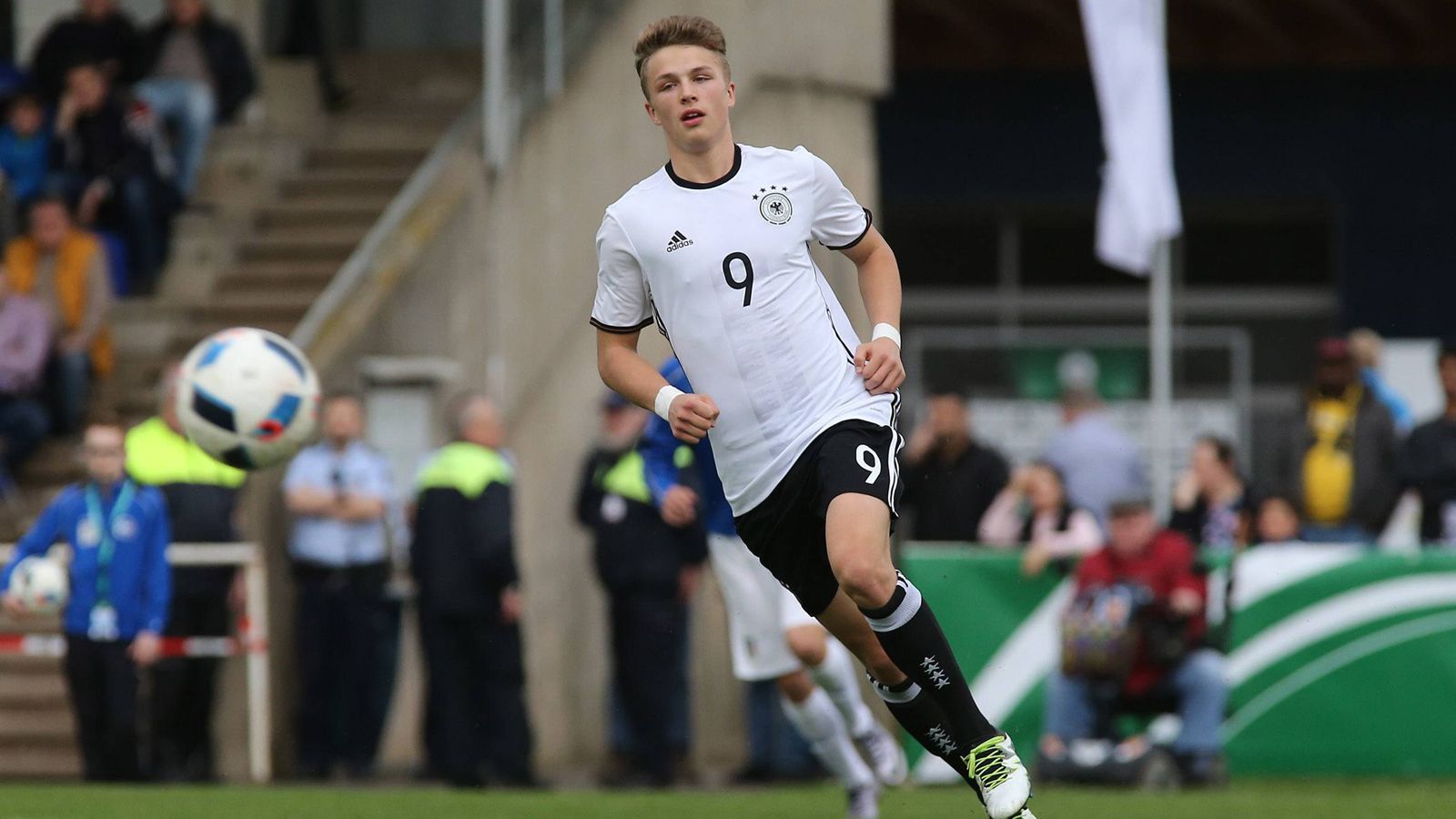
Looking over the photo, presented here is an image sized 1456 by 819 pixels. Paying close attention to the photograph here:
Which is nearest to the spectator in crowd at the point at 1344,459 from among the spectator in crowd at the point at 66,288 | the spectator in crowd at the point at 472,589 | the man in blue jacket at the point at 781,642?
the man in blue jacket at the point at 781,642

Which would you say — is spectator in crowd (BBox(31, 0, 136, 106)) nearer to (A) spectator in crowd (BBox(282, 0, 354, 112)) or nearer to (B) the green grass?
(A) spectator in crowd (BBox(282, 0, 354, 112))

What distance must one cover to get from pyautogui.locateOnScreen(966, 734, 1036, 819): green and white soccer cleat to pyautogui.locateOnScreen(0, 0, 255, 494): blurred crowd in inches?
368

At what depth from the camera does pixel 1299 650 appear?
14.0m

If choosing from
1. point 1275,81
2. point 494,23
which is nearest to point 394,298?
point 494,23

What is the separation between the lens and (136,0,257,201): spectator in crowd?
16.9 meters

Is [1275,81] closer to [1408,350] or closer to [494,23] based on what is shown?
[1408,350]

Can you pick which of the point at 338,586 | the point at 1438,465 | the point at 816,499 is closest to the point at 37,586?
the point at 338,586

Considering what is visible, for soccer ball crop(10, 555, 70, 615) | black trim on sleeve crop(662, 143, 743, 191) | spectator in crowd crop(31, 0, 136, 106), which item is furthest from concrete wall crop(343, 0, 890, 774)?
black trim on sleeve crop(662, 143, 743, 191)

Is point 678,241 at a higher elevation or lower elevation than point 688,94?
lower

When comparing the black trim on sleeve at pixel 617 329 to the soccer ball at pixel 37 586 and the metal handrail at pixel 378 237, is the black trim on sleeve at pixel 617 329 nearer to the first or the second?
the soccer ball at pixel 37 586

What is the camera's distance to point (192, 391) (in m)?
10.5

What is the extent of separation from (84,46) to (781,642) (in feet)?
28.5

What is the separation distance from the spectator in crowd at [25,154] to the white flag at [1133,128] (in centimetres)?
708

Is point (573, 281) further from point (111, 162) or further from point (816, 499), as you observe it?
point (816, 499)
